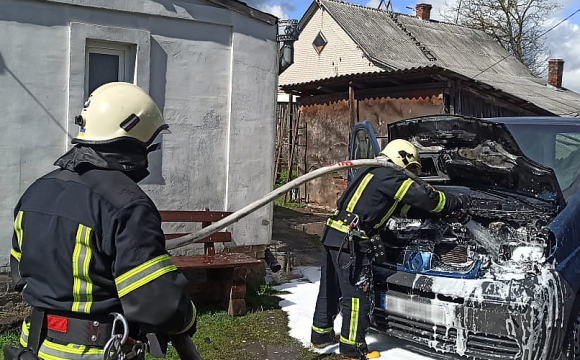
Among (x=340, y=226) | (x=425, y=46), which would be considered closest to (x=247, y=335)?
(x=340, y=226)

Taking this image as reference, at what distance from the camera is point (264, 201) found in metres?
3.81

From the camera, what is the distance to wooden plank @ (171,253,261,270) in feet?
19.3

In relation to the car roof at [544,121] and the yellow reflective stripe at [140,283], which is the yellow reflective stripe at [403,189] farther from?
the yellow reflective stripe at [140,283]

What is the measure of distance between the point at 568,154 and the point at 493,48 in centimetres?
1983

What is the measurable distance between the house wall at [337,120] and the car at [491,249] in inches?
233

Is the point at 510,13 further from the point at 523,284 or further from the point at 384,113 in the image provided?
the point at 523,284

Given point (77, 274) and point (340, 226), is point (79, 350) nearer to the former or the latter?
point (77, 274)

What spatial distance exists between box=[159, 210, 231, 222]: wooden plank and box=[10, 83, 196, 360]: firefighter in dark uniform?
3.82m

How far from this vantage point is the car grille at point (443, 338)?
430 centimetres

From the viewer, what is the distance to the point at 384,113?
12.7 metres

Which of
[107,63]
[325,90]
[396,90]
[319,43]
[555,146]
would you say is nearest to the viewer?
[555,146]

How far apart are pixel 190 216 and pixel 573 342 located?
3853 mm

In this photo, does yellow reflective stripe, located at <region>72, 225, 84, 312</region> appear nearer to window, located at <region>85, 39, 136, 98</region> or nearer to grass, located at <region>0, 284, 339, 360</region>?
grass, located at <region>0, 284, 339, 360</region>

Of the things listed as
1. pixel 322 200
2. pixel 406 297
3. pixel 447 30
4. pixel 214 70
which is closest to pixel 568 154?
pixel 406 297
